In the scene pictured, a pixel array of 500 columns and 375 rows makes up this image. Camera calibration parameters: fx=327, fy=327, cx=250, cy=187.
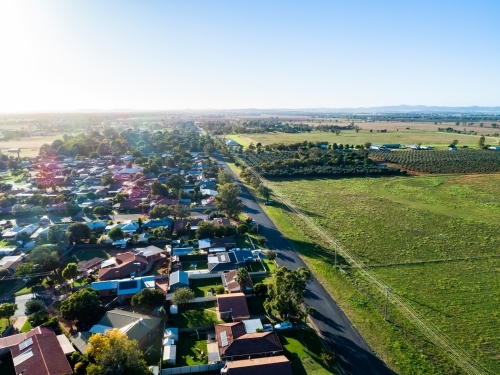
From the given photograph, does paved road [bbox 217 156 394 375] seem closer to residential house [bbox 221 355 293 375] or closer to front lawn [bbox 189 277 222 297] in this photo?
residential house [bbox 221 355 293 375]

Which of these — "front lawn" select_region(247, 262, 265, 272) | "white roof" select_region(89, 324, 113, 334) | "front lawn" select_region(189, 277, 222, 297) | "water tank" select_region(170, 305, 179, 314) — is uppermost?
"white roof" select_region(89, 324, 113, 334)

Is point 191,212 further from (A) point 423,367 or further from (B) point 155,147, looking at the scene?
(B) point 155,147

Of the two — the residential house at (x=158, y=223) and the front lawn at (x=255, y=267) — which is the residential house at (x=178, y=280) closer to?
the front lawn at (x=255, y=267)

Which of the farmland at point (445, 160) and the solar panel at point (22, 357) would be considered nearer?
the solar panel at point (22, 357)

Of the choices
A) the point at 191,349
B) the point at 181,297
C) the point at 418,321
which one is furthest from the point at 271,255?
the point at 418,321

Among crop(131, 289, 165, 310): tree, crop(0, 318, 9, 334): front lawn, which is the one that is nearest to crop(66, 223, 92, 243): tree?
crop(0, 318, 9, 334): front lawn

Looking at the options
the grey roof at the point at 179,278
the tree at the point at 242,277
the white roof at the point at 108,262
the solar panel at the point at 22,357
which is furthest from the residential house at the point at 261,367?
the white roof at the point at 108,262
